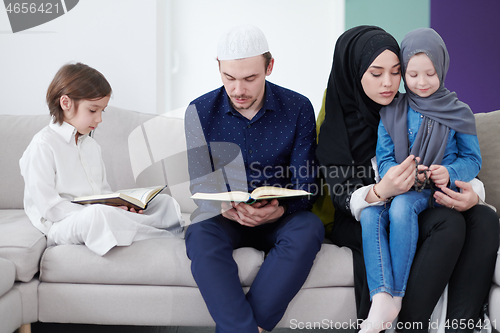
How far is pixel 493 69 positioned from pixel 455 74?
0.92 feet

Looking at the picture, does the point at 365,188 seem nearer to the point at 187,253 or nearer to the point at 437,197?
the point at 437,197

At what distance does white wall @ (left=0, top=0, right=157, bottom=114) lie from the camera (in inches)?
95.6

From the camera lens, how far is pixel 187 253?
1.27m

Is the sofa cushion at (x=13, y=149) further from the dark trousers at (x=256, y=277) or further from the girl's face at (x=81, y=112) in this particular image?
the dark trousers at (x=256, y=277)

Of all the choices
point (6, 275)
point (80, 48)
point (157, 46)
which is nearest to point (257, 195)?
point (6, 275)

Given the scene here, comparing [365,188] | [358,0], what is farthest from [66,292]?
[358,0]

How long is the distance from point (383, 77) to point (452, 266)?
650 millimetres

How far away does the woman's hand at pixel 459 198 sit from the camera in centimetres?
123

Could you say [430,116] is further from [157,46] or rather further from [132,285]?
[157,46]

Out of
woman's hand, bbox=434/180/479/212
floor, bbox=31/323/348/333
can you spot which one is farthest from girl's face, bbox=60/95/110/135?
woman's hand, bbox=434/180/479/212

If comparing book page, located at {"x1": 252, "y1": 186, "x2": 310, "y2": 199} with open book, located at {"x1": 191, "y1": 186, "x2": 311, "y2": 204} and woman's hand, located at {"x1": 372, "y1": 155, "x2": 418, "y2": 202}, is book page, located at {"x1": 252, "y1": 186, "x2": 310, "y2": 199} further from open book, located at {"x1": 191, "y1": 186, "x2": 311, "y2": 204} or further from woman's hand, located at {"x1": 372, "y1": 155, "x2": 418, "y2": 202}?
woman's hand, located at {"x1": 372, "y1": 155, "x2": 418, "y2": 202}

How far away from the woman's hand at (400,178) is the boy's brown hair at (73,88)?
113 centimetres

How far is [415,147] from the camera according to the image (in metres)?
1.37

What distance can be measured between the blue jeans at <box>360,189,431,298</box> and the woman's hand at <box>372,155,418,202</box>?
0.03 m
